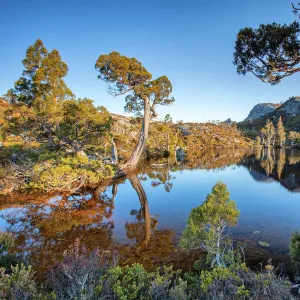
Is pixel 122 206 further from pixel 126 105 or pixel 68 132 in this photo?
pixel 126 105

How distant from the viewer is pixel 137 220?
1205cm

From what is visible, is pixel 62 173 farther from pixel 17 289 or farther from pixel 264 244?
pixel 264 244

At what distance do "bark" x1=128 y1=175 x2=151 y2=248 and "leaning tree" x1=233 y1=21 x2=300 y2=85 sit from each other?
8.42m

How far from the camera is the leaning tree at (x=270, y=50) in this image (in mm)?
7308

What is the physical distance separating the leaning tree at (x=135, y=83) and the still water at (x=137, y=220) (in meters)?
9.21

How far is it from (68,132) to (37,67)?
6.44 meters

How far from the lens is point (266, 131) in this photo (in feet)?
319

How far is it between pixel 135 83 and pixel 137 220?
53.6ft

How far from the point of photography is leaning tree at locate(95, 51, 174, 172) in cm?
2166

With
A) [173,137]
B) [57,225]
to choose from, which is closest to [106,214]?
[57,225]

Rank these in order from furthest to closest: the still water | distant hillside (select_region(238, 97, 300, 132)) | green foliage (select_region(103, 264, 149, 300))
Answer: distant hillside (select_region(238, 97, 300, 132)) → the still water → green foliage (select_region(103, 264, 149, 300))

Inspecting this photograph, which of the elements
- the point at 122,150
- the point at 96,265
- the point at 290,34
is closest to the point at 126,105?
the point at 122,150

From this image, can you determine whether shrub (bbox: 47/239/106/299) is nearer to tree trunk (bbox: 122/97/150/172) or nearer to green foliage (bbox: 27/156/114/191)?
green foliage (bbox: 27/156/114/191)

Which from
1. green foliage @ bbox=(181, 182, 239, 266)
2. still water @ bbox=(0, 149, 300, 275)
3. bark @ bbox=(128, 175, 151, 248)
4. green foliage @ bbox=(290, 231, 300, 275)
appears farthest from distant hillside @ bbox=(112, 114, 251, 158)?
green foliage @ bbox=(290, 231, 300, 275)
